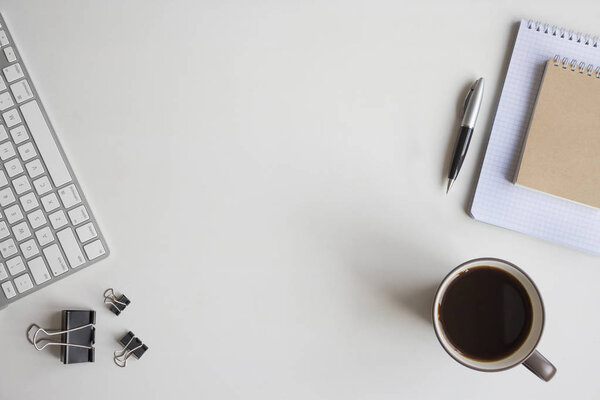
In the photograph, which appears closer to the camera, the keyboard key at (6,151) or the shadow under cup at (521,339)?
the shadow under cup at (521,339)

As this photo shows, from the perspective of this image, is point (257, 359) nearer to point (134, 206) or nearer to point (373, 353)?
point (373, 353)

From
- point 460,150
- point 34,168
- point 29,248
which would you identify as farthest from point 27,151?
point 460,150

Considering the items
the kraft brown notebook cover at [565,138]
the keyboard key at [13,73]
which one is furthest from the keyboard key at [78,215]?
the kraft brown notebook cover at [565,138]

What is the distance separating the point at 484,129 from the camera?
0.70 m

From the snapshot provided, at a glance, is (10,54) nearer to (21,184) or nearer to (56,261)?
(21,184)

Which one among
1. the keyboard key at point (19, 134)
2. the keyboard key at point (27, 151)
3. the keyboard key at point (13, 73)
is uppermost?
the keyboard key at point (13, 73)

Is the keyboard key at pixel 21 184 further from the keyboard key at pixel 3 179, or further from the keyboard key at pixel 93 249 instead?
the keyboard key at pixel 93 249

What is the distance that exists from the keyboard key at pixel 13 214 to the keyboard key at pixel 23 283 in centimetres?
8

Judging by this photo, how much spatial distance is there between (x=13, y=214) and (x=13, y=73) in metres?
0.21

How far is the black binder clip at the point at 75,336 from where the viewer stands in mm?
717

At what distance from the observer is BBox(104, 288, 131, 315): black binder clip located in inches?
28.5

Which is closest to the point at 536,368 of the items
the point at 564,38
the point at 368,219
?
the point at 368,219

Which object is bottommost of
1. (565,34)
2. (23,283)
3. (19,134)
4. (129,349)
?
(129,349)

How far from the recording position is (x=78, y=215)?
0.71 m
